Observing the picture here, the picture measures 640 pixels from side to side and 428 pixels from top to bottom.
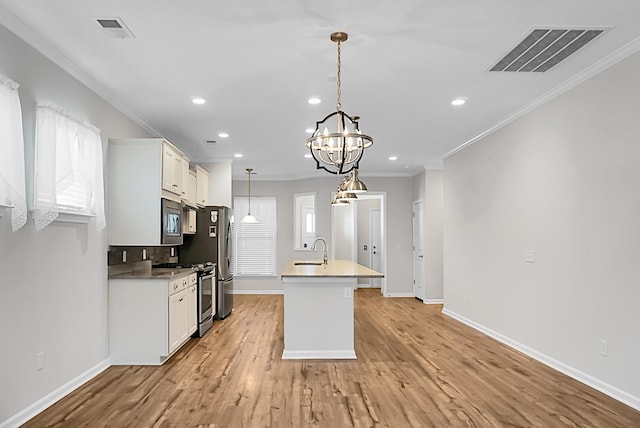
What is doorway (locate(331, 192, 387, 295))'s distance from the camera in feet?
39.3

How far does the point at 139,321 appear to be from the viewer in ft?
15.5

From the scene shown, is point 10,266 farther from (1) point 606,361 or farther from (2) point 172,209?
(1) point 606,361

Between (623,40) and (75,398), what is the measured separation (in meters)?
5.20

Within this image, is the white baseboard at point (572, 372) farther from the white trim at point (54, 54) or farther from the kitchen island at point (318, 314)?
the white trim at point (54, 54)

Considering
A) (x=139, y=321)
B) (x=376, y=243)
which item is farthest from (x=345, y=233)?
(x=139, y=321)

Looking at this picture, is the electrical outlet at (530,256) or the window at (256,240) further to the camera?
the window at (256,240)

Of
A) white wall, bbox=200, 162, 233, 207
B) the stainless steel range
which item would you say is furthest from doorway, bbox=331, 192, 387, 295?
the stainless steel range

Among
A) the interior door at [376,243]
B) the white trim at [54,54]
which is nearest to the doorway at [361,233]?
the interior door at [376,243]

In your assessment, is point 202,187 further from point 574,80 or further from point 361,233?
point 361,233

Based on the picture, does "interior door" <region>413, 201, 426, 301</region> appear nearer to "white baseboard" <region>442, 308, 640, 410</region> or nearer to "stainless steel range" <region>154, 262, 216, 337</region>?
"white baseboard" <region>442, 308, 640, 410</region>

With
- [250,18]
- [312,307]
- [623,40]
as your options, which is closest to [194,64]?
Result: [250,18]

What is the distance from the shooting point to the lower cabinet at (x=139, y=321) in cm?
472

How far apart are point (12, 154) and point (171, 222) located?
2.44 meters

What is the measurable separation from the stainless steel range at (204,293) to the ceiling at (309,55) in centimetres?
195
